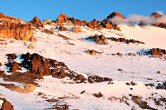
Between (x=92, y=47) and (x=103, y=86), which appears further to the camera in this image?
(x=92, y=47)

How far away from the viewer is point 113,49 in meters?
112

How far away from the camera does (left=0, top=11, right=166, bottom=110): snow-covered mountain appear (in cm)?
5728

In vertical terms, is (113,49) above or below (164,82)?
above

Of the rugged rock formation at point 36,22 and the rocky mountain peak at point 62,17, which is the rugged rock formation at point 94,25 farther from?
the rugged rock formation at point 36,22

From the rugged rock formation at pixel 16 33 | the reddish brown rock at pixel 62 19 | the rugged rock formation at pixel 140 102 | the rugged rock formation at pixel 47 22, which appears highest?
the reddish brown rock at pixel 62 19

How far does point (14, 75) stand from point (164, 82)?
27.5 meters

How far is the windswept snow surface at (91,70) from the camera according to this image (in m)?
56.0

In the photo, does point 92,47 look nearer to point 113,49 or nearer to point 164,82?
point 113,49

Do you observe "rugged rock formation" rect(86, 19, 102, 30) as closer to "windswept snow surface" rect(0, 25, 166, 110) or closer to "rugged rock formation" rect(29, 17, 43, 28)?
"windswept snow surface" rect(0, 25, 166, 110)

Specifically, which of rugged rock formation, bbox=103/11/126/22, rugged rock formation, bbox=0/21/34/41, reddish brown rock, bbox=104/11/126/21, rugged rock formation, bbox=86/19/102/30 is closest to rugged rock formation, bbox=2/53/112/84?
rugged rock formation, bbox=0/21/34/41

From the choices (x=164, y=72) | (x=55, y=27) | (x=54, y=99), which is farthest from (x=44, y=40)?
(x=54, y=99)

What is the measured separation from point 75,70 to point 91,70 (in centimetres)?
472

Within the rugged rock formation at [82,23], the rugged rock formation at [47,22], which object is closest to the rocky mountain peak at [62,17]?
the rugged rock formation at [82,23]

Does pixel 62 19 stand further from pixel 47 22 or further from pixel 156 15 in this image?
pixel 156 15
